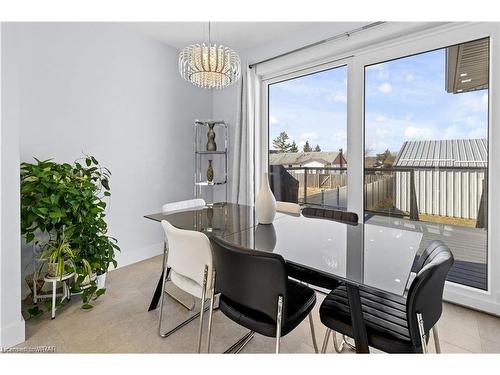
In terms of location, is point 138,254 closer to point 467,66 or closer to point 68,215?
point 68,215

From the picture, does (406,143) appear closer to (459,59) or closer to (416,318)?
(459,59)

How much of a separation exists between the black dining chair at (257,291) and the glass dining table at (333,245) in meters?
0.14

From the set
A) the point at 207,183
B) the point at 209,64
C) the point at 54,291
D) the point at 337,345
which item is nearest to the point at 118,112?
the point at 207,183

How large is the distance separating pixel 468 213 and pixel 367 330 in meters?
1.74

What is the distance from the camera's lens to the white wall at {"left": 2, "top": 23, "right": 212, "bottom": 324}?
242 cm

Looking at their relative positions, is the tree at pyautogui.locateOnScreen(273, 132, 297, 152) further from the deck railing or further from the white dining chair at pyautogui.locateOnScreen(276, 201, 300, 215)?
the white dining chair at pyautogui.locateOnScreen(276, 201, 300, 215)

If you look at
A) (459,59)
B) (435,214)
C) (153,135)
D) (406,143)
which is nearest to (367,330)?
(435,214)

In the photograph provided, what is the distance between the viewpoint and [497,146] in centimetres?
206

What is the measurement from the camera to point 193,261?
5.16 ft

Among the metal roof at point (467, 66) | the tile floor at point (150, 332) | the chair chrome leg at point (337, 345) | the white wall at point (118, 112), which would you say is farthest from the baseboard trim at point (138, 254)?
the metal roof at point (467, 66)

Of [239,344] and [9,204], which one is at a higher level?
[9,204]

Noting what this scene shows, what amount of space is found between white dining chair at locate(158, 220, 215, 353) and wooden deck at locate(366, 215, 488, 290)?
1.83 metres

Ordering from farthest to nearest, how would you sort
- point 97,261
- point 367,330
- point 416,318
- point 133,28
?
point 133,28 < point 97,261 < point 367,330 < point 416,318

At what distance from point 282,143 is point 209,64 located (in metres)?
1.53
